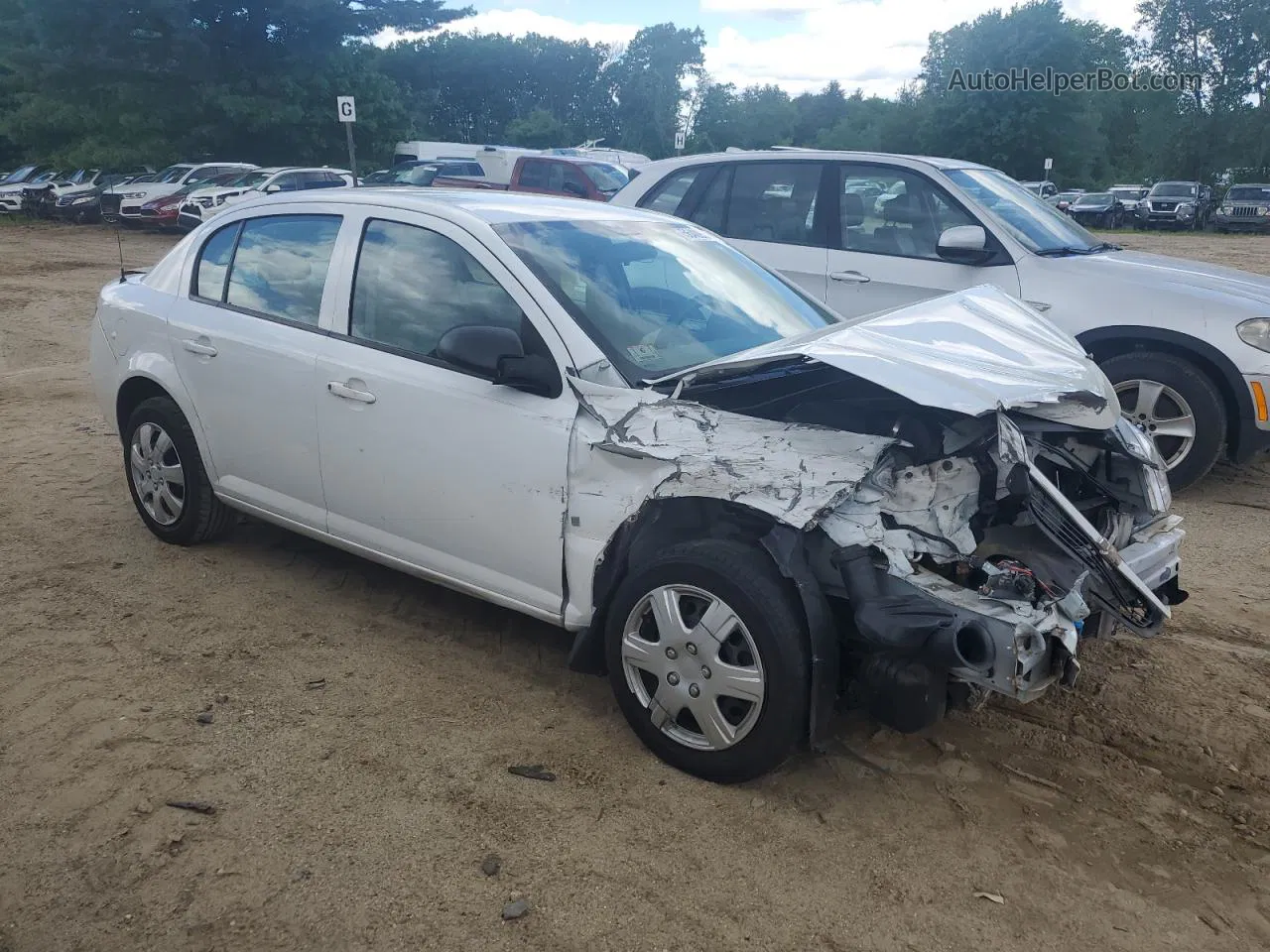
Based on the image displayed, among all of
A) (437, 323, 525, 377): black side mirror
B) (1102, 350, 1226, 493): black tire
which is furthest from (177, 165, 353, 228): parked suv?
(437, 323, 525, 377): black side mirror

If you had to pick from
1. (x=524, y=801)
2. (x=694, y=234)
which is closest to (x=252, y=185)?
(x=694, y=234)

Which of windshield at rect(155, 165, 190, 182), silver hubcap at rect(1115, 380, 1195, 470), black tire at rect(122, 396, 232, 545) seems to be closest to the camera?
black tire at rect(122, 396, 232, 545)

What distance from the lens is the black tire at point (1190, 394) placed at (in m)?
6.01

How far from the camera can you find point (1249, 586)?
4.88 meters

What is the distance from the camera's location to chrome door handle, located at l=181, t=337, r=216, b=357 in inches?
186

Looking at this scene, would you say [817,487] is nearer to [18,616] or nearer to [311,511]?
[311,511]

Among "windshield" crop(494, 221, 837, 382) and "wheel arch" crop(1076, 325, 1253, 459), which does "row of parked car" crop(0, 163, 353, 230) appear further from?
"windshield" crop(494, 221, 837, 382)

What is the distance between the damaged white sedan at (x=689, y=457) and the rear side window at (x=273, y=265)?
2 cm

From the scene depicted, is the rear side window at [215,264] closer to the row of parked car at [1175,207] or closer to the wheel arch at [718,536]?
the wheel arch at [718,536]

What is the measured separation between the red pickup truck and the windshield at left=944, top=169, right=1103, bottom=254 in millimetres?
12178

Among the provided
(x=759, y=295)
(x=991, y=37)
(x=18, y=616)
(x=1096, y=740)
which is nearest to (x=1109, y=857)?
(x=1096, y=740)

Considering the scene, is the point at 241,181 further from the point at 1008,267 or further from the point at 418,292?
the point at 418,292

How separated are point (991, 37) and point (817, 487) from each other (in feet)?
188

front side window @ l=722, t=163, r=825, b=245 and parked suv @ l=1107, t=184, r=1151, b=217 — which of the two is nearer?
front side window @ l=722, t=163, r=825, b=245
